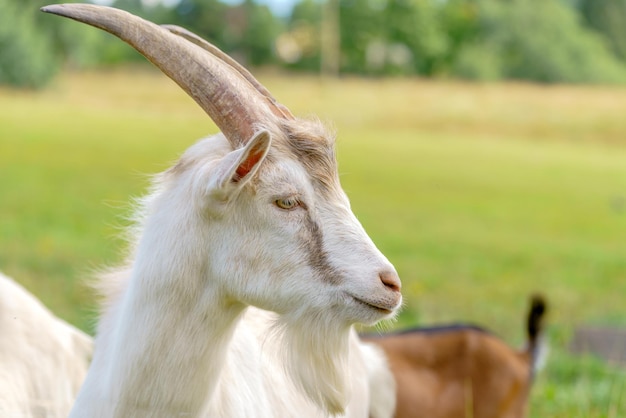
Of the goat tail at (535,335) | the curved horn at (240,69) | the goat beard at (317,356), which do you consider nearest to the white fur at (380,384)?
the goat tail at (535,335)

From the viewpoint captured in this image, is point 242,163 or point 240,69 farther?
point 240,69

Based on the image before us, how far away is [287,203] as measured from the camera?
8.64ft

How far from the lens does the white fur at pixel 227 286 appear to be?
259 centimetres

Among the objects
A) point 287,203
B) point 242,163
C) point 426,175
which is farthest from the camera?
point 426,175

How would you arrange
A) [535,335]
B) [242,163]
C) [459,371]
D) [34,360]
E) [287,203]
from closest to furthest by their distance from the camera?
[242,163] < [287,203] < [34,360] < [459,371] < [535,335]

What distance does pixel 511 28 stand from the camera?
18188mm

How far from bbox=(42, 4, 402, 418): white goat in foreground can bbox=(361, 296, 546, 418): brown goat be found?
2.12 m

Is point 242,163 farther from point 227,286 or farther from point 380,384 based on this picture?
point 380,384

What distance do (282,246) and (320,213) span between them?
15cm

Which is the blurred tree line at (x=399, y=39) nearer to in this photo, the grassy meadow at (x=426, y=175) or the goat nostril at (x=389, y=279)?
the grassy meadow at (x=426, y=175)

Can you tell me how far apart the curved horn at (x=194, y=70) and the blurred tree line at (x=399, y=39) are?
13113mm

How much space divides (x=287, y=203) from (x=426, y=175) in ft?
45.4

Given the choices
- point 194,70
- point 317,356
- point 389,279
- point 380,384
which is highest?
Result: point 194,70

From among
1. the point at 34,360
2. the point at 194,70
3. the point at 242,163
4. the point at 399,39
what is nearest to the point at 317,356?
the point at 242,163
